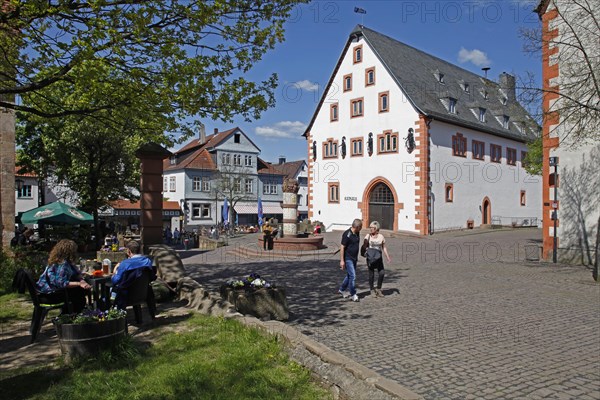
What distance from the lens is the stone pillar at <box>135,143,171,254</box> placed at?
12.0 m

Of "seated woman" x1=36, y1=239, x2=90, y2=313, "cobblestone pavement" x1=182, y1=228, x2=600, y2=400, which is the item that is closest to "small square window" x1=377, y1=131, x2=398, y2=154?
"cobblestone pavement" x1=182, y1=228, x2=600, y2=400

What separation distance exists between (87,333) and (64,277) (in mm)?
1832

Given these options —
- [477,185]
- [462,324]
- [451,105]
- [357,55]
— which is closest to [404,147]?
[451,105]

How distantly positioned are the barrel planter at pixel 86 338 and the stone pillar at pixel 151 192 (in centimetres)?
643

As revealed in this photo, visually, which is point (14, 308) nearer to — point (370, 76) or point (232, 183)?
point (370, 76)

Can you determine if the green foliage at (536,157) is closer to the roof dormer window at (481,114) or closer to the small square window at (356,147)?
the roof dormer window at (481,114)

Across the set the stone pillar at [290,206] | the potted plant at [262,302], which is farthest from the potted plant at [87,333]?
the stone pillar at [290,206]

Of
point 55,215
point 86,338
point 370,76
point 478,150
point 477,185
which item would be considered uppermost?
point 370,76

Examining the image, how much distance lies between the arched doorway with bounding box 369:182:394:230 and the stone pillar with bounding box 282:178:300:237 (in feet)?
42.3

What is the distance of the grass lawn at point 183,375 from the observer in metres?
4.54

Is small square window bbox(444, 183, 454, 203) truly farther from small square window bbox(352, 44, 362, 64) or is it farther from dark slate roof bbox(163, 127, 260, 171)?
dark slate roof bbox(163, 127, 260, 171)

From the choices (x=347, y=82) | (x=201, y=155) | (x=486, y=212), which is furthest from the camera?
(x=201, y=155)

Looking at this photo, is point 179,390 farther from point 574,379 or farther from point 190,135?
point 190,135

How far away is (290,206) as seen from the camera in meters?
23.4
